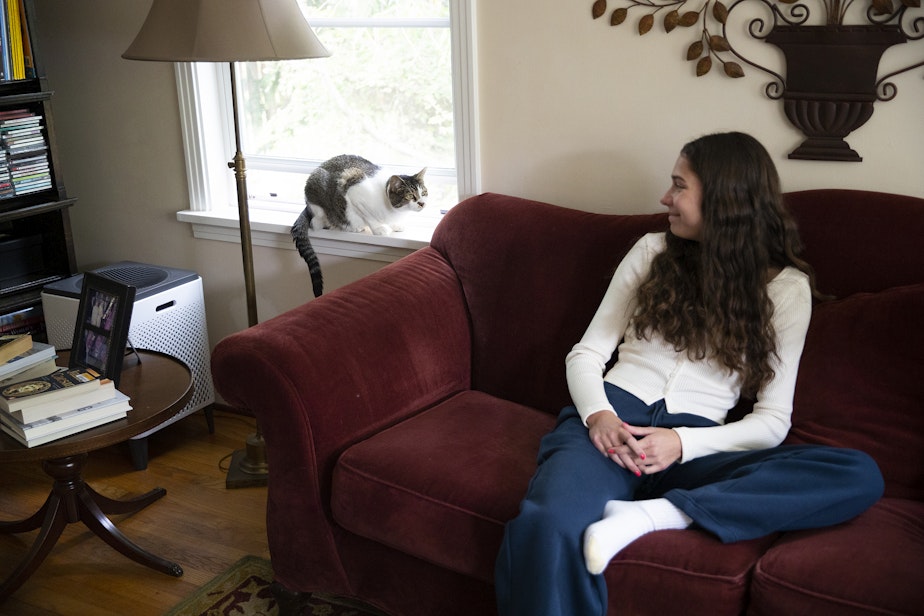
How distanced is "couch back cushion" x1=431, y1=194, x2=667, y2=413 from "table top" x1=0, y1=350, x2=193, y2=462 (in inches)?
28.8

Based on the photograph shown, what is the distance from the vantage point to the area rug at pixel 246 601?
85.4 inches

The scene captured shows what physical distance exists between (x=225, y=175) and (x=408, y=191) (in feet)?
2.66

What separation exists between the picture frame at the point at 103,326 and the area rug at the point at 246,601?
54cm

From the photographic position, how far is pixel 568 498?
1.62 metres

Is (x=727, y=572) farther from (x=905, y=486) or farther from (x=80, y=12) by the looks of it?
(x=80, y=12)

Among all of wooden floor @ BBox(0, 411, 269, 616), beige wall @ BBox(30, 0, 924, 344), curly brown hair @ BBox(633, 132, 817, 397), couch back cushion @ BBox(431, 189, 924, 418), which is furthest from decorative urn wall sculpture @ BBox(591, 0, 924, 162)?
wooden floor @ BBox(0, 411, 269, 616)

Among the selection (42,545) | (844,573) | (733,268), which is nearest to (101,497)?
(42,545)

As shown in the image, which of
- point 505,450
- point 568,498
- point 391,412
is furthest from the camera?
point 391,412

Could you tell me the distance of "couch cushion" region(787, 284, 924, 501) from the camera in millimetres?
1772

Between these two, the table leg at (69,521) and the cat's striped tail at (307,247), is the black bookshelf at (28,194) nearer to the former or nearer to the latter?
the cat's striped tail at (307,247)

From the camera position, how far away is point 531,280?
228 centimetres

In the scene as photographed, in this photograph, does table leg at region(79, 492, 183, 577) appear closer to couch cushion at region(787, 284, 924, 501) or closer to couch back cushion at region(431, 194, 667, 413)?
couch back cushion at region(431, 194, 667, 413)

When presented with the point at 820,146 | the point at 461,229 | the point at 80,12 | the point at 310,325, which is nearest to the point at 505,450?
the point at 310,325

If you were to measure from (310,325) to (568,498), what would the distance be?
0.72m
